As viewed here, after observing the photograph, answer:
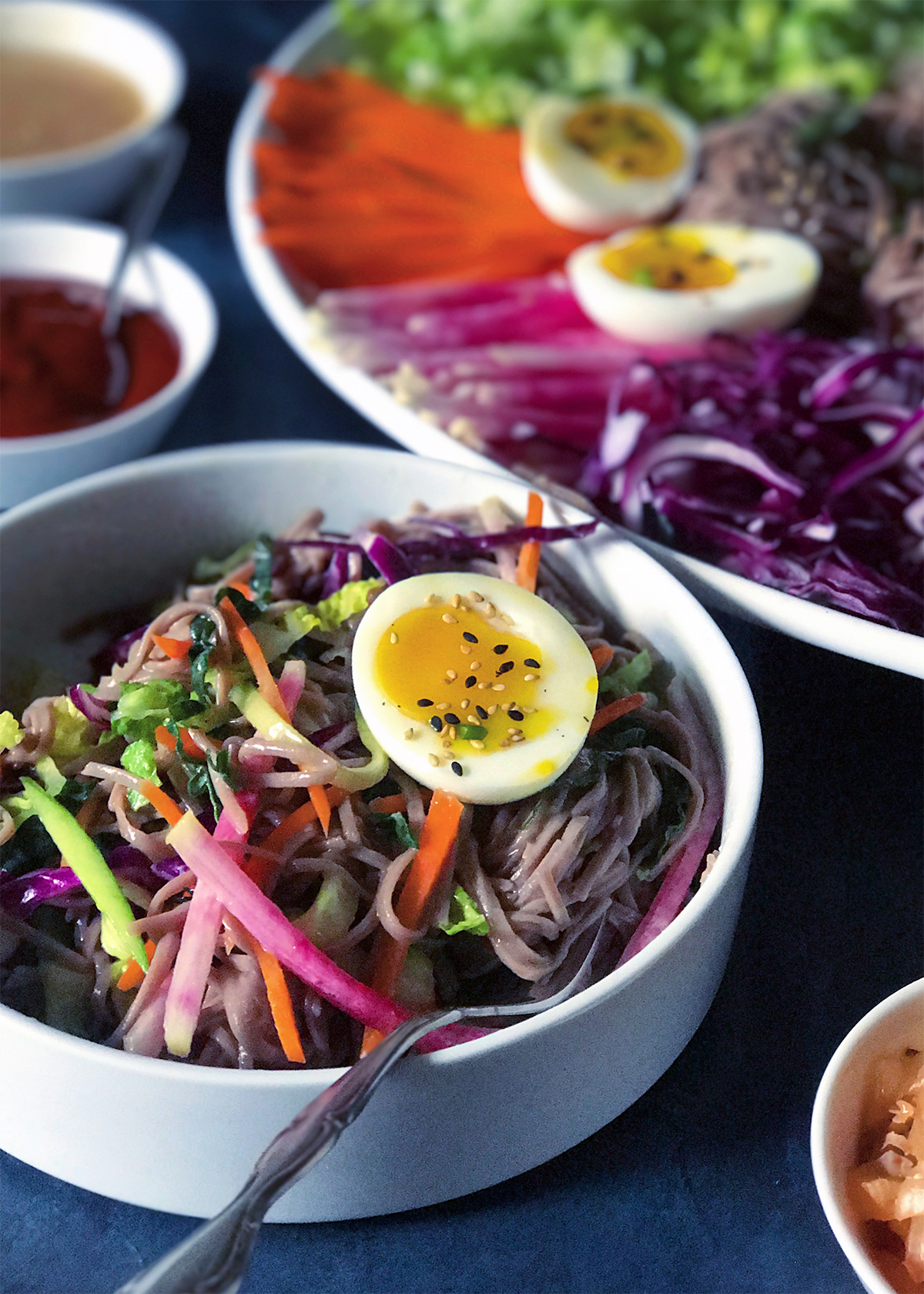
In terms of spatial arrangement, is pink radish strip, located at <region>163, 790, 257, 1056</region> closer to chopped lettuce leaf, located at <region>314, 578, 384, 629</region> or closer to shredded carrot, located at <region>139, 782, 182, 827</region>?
shredded carrot, located at <region>139, 782, 182, 827</region>

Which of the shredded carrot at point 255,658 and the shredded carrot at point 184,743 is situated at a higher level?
the shredded carrot at point 255,658

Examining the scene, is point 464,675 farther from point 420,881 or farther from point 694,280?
point 694,280

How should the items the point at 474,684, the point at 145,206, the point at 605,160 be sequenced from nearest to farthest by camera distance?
the point at 474,684 → the point at 145,206 → the point at 605,160

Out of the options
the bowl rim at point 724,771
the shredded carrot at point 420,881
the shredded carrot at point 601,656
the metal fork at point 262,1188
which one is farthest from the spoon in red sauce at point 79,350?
the metal fork at point 262,1188

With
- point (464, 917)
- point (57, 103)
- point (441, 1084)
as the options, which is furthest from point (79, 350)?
point (441, 1084)

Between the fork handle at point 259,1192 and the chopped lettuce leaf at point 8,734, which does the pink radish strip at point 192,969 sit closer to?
the fork handle at point 259,1192
